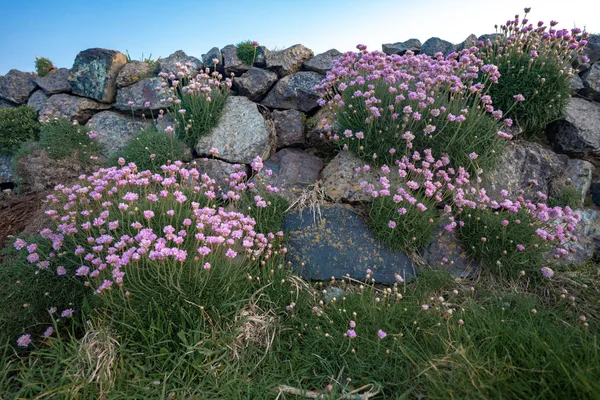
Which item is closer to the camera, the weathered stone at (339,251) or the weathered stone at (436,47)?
the weathered stone at (339,251)

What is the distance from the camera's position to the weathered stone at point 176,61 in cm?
746

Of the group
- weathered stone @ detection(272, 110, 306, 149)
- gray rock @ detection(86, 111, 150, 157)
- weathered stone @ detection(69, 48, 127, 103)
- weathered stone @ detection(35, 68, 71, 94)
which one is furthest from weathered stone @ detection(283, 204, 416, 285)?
weathered stone @ detection(35, 68, 71, 94)

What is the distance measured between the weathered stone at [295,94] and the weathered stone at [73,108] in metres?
3.44

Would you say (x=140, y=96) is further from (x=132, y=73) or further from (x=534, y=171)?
(x=534, y=171)

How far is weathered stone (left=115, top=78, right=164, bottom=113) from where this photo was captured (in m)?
7.03

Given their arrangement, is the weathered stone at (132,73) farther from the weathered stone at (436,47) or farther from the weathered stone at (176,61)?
the weathered stone at (436,47)

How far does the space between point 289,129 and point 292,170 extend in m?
1.07

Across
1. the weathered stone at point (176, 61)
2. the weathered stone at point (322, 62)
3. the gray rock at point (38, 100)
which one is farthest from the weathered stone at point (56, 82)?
the weathered stone at point (322, 62)

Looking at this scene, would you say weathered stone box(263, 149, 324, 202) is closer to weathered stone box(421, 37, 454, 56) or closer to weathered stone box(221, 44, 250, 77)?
weathered stone box(221, 44, 250, 77)

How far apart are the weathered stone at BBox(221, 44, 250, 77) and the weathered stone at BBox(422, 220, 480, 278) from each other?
16.3 ft

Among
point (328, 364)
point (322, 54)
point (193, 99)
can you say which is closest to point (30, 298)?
point (328, 364)

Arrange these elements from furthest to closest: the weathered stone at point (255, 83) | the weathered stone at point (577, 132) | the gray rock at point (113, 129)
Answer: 1. the weathered stone at point (255, 83)
2. the gray rock at point (113, 129)
3. the weathered stone at point (577, 132)

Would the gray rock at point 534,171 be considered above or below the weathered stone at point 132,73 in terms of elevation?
below

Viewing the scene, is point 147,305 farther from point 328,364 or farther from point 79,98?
point 79,98
